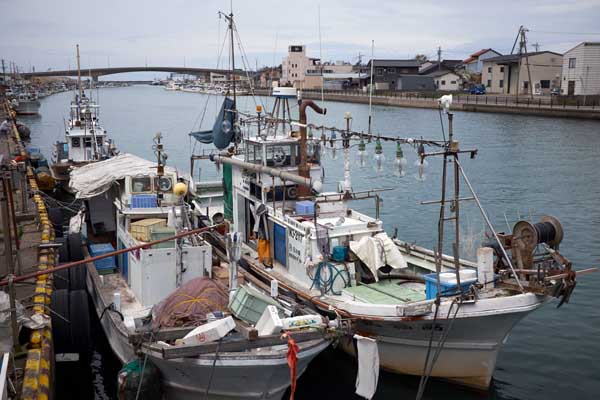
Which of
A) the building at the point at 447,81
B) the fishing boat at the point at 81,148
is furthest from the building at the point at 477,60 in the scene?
the fishing boat at the point at 81,148

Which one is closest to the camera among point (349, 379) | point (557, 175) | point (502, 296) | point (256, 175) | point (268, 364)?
point (268, 364)

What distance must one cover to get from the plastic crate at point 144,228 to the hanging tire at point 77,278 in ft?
7.31

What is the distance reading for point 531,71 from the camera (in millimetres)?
78750

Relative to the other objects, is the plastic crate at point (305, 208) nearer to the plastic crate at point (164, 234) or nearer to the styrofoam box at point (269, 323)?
the plastic crate at point (164, 234)

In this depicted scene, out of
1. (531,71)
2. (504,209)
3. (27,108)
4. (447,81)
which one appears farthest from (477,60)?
(504,209)

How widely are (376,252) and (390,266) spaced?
0.64 meters

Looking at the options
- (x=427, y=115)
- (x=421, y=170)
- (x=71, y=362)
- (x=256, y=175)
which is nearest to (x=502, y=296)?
(x=421, y=170)

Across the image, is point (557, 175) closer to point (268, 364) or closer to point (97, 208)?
point (97, 208)

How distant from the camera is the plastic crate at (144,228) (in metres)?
13.9

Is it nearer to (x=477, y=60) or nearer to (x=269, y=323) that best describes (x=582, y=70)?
(x=477, y=60)

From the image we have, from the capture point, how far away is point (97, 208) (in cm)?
2025

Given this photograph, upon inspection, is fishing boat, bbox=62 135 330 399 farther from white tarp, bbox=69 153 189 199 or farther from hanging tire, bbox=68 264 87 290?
white tarp, bbox=69 153 189 199

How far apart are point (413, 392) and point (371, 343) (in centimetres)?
307

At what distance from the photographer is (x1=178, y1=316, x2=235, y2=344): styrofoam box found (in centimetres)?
965
